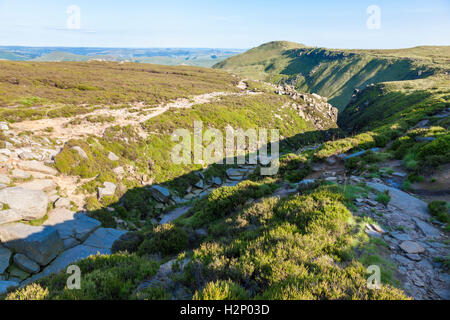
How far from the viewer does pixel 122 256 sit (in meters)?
6.64

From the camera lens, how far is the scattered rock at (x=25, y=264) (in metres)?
9.45

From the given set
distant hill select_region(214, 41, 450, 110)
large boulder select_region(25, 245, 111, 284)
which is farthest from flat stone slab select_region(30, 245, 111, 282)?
distant hill select_region(214, 41, 450, 110)

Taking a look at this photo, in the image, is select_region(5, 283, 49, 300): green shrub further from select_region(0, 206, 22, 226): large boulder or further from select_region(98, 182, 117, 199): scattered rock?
select_region(98, 182, 117, 199): scattered rock

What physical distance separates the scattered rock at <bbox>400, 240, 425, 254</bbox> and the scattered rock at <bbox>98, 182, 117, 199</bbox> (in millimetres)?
17707

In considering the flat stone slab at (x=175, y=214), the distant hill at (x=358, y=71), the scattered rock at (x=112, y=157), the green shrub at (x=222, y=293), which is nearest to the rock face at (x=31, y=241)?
the flat stone slab at (x=175, y=214)

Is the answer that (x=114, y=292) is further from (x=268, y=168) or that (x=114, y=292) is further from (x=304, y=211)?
(x=268, y=168)

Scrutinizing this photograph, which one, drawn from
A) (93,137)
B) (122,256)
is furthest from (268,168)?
(93,137)

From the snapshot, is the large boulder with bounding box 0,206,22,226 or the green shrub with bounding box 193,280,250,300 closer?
the green shrub with bounding box 193,280,250,300

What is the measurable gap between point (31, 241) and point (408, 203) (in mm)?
16161

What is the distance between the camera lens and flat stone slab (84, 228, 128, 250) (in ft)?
38.4

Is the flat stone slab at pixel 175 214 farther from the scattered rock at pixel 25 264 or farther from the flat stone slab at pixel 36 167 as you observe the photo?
the flat stone slab at pixel 36 167

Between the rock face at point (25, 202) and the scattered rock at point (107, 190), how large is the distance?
12.6 ft

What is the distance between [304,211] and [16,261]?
508 inches
